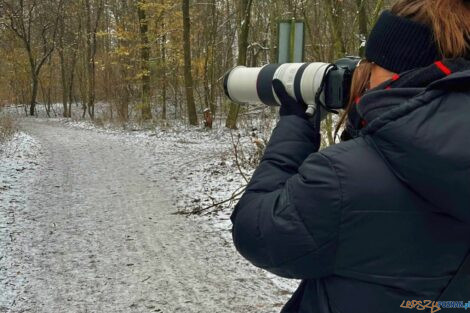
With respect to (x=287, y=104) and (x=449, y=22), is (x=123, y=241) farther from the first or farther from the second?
(x=449, y=22)

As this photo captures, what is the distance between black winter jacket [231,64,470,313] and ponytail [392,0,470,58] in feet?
0.42

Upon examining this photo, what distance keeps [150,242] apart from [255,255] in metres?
4.04

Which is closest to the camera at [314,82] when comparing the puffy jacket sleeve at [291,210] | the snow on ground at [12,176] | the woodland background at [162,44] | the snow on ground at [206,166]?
the puffy jacket sleeve at [291,210]

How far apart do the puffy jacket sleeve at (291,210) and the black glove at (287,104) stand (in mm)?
65

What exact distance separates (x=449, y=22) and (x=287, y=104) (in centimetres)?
47

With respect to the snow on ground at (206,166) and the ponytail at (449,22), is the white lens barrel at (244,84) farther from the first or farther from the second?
the snow on ground at (206,166)

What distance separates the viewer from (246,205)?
1069 millimetres

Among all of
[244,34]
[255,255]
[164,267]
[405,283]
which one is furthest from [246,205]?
[244,34]

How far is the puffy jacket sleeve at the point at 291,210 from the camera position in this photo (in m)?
0.91

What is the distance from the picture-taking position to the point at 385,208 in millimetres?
879

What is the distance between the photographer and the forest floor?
11.9 feet

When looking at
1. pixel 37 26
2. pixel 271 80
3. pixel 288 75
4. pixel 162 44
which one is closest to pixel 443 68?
pixel 288 75

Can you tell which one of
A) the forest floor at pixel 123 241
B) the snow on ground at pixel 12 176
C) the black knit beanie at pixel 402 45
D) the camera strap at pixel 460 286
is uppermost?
the black knit beanie at pixel 402 45

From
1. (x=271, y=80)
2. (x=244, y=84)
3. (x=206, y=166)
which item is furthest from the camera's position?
(x=206, y=166)
